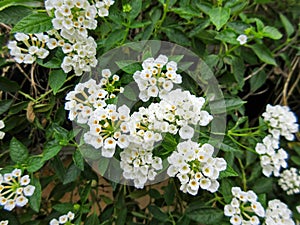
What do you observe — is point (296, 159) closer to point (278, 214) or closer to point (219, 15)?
point (278, 214)

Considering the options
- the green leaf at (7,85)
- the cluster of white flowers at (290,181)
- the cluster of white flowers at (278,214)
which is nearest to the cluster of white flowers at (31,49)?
the green leaf at (7,85)

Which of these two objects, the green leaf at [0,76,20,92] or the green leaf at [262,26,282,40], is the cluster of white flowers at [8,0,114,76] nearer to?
the green leaf at [0,76,20,92]

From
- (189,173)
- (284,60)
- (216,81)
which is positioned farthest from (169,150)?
(284,60)

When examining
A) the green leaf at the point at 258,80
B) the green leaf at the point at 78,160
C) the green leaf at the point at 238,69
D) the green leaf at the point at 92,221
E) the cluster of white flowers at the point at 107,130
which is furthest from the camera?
the green leaf at the point at 258,80

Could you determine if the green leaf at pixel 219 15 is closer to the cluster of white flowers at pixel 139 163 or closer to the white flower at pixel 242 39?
the white flower at pixel 242 39

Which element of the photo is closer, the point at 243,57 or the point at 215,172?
the point at 215,172

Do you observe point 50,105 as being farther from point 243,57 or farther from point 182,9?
point 243,57

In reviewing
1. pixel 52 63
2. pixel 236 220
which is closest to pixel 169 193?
pixel 236 220
